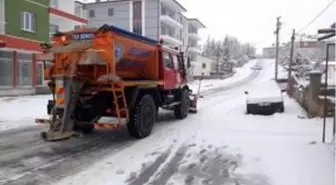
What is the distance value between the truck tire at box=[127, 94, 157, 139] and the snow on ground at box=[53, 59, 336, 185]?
0.27 metres

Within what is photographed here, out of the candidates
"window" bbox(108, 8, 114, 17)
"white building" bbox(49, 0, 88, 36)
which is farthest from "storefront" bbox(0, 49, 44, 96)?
"window" bbox(108, 8, 114, 17)

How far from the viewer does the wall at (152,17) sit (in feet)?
168

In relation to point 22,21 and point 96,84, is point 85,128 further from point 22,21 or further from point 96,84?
point 22,21

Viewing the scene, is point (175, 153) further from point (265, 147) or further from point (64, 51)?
point (64, 51)

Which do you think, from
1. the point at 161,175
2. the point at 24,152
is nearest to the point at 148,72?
the point at 24,152

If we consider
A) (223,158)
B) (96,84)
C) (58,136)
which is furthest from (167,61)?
(223,158)

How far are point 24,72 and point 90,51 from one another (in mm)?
18834

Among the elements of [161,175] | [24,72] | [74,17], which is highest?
[74,17]

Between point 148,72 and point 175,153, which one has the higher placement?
point 148,72

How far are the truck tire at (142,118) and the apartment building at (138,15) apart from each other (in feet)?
133

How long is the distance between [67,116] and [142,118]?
6.40 ft

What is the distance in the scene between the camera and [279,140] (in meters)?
9.13

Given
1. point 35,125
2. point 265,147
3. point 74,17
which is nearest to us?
point 265,147

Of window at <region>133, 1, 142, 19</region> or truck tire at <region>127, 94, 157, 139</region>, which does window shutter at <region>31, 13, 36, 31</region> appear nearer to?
truck tire at <region>127, 94, 157, 139</region>
